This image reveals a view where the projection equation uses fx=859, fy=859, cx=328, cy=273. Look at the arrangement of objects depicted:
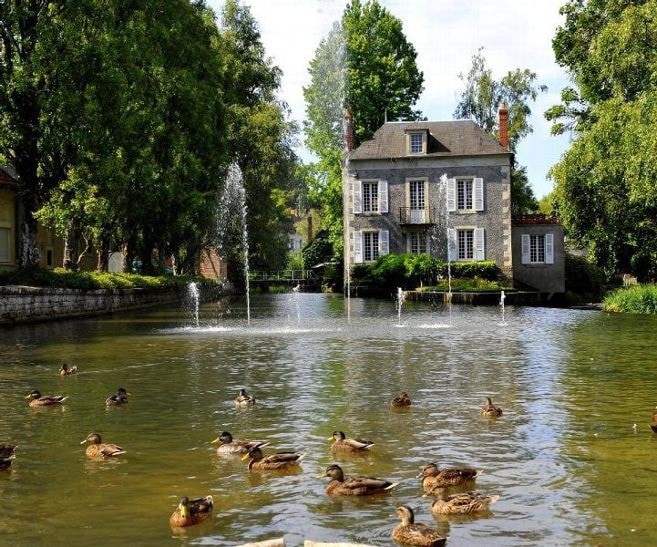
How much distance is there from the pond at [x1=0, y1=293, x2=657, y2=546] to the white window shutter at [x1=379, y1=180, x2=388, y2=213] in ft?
118

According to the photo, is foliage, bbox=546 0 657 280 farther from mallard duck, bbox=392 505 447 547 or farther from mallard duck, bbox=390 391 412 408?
mallard duck, bbox=392 505 447 547

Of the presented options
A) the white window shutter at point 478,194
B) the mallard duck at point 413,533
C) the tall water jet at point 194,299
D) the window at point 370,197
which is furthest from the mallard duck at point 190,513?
the window at point 370,197

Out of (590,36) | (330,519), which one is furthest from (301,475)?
(590,36)

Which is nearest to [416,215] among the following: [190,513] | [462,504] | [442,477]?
[442,477]

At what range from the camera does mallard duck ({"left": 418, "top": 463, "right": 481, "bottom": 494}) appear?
8.16 metres

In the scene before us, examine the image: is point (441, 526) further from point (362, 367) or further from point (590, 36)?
point (590, 36)

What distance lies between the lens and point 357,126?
226 feet

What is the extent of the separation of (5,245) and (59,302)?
13.1 meters

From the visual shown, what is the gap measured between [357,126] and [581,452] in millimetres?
60569

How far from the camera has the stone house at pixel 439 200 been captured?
2286 inches

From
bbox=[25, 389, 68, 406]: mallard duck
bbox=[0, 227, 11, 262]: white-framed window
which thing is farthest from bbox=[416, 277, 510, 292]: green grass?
bbox=[25, 389, 68, 406]: mallard duck

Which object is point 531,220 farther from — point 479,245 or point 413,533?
point 413,533

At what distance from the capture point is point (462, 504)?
757 centimetres

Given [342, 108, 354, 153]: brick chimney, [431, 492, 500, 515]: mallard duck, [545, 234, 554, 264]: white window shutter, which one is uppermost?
[342, 108, 354, 153]: brick chimney
